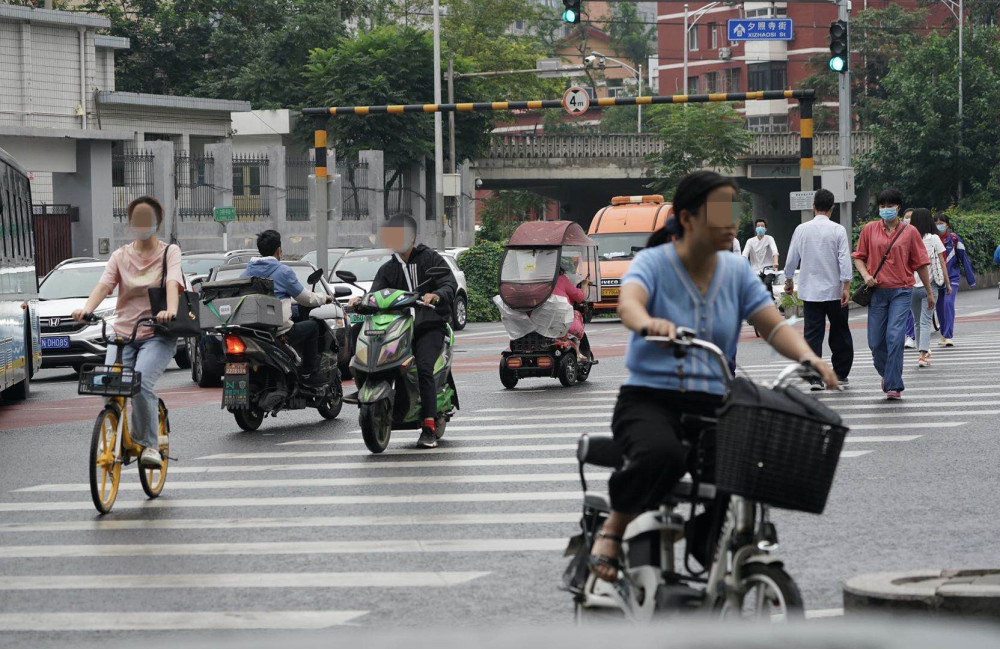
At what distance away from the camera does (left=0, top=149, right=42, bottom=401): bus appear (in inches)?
618

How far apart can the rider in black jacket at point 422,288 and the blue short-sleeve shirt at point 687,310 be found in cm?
630

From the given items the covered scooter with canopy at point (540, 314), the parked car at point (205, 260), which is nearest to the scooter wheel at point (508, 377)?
the covered scooter with canopy at point (540, 314)

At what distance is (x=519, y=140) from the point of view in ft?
199

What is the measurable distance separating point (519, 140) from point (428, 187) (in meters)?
7.86

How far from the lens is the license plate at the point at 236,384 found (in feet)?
41.4

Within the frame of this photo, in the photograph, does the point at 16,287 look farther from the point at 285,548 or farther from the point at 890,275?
the point at 285,548

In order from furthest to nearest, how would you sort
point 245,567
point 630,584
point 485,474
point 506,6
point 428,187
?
point 506,6 → point 428,187 → point 485,474 → point 245,567 → point 630,584

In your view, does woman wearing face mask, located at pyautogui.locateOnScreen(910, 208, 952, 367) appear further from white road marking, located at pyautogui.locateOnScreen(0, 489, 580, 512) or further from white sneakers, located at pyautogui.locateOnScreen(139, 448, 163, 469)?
white sneakers, located at pyautogui.locateOnScreen(139, 448, 163, 469)

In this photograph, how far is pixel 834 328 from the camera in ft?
47.3

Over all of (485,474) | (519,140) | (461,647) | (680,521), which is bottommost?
(485,474)

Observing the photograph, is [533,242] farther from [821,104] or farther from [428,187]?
[821,104]

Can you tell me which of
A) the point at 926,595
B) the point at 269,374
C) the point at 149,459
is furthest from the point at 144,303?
the point at 926,595

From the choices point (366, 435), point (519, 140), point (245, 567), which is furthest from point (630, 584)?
point (519, 140)

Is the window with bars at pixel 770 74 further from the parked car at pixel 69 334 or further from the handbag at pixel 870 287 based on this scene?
the handbag at pixel 870 287
